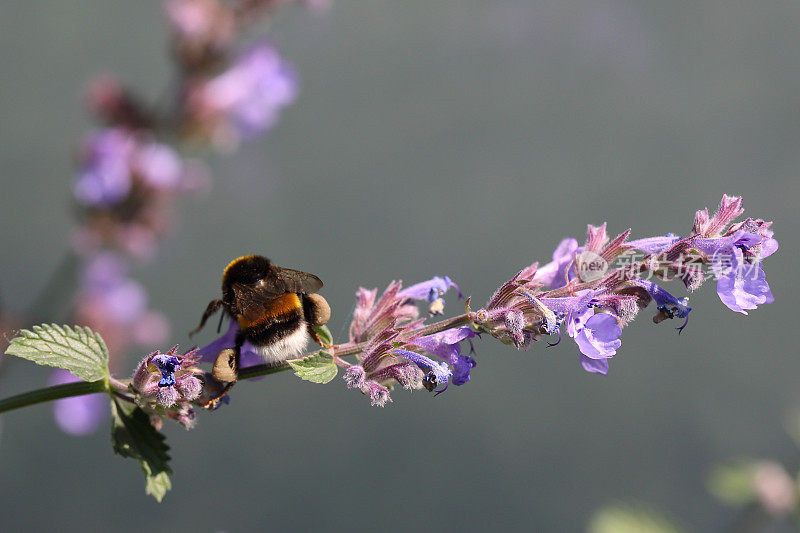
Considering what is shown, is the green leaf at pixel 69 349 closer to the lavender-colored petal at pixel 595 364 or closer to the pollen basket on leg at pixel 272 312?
the pollen basket on leg at pixel 272 312

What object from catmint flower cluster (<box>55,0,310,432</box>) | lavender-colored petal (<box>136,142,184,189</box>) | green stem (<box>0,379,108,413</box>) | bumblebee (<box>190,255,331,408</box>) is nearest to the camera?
green stem (<box>0,379,108,413</box>)

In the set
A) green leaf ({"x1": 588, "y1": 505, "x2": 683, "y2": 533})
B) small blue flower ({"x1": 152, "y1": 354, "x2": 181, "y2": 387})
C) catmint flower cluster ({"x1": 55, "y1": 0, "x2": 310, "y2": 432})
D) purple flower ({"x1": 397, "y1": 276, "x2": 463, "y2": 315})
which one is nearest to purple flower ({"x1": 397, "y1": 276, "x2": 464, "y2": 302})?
purple flower ({"x1": 397, "y1": 276, "x2": 463, "y2": 315})

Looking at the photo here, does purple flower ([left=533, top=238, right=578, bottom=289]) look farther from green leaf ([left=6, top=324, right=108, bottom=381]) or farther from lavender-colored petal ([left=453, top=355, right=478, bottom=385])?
green leaf ([left=6, top=324, right=108, bottom=381])

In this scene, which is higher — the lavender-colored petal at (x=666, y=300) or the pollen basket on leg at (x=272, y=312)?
the pollen basket on leg at (x=272, y=312)

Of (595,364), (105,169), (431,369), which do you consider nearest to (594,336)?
(595,364)

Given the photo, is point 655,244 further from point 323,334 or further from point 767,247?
→ point 323,334

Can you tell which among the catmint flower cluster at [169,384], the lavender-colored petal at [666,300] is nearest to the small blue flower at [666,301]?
the lavender-colored petal at [666,300]
